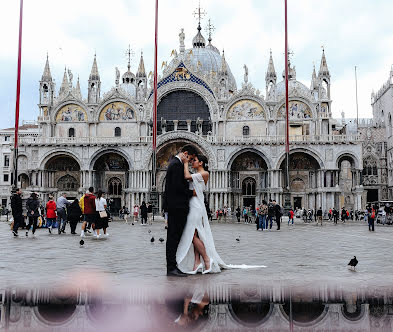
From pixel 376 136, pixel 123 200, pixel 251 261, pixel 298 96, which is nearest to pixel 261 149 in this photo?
pixel 298 96

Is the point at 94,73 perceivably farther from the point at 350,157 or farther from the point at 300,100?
the point at 350,157

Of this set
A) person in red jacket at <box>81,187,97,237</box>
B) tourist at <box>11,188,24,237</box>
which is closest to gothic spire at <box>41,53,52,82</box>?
tourist at <box>11,188,24,237</box>

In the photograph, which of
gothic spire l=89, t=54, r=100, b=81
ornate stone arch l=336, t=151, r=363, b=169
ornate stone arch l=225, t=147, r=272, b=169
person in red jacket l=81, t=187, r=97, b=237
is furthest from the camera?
gothic spire l=89, t=54, r=100, b=81

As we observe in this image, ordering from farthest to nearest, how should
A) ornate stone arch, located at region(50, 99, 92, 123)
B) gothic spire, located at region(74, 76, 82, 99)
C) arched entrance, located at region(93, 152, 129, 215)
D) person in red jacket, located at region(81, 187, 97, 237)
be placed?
gothic spire, located at region(74, 76, 82, 99)
ornate stone arch, located at region(50, 99, 92, 123)
arched entrance, located at region(93, 152, 129, 215)
person in red jacket, located at region(81, 187, 97, 237)

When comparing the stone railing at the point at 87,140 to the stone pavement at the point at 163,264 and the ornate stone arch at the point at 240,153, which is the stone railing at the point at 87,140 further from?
the stone pavement at the point at 163,264

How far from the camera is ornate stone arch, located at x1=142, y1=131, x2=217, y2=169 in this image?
42594 millimetres

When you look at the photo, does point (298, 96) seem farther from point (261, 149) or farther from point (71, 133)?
point (71, 133)

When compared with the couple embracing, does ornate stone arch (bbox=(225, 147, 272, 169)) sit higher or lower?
higher

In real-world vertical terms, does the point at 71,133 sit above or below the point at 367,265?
above

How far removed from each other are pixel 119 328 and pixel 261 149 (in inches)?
1568

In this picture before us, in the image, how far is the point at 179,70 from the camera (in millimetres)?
45562

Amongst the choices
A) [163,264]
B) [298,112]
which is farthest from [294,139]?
[163,264]

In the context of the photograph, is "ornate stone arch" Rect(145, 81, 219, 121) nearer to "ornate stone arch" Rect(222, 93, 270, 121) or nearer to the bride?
"ornate stone arch" Rect(222, 93, 270, 121)

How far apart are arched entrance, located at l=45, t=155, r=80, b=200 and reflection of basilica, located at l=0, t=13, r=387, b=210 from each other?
3.8 inches
